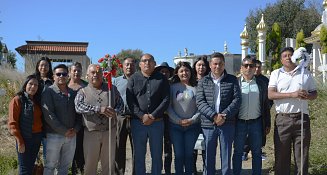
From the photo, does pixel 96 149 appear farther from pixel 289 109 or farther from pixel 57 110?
pixel 289 109

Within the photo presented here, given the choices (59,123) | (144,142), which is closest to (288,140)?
(144,142)

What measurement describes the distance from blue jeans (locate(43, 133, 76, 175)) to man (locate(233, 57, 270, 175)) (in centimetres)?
262

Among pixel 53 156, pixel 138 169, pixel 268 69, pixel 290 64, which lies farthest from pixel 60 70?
pixel 268 69

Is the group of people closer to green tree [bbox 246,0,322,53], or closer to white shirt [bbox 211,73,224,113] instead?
white shirt [bbox 211,73,224,113]

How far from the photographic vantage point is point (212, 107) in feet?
18.6

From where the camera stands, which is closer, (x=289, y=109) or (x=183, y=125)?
(x=289, y=109)

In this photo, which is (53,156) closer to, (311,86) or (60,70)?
(60,70)

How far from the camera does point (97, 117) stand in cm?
552

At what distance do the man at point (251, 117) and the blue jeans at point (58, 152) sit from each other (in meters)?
2.62

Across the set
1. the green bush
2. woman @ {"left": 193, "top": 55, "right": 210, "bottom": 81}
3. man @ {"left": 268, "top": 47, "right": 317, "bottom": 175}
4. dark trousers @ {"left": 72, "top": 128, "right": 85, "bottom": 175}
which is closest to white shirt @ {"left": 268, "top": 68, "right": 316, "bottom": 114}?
man @ {"left": 268, "top": 47, "right": 317, "bottom": 175}

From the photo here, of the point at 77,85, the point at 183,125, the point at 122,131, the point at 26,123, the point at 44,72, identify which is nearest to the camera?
the point at 26,123

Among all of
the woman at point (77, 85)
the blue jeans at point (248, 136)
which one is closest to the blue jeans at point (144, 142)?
the woman at point (77, 85)

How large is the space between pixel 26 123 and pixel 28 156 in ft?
1.61

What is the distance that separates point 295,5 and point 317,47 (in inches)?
656
